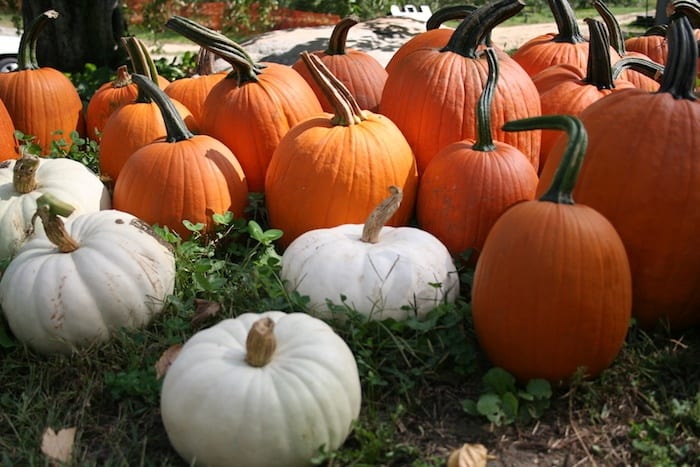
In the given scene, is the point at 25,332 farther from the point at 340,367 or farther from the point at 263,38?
the point at 263,38

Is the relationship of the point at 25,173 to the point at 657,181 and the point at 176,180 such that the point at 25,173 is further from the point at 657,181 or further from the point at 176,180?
the point at 657,181

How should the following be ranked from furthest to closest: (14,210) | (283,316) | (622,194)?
(14,210)
(622,194)
(283,316)

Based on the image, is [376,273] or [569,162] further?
[376,273]

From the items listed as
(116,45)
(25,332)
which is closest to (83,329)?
(25,332)

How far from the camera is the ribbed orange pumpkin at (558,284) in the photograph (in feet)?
7.76

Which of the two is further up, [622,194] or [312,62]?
[312,62]

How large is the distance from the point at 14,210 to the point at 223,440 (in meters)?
1.73

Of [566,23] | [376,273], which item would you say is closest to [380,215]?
[376,273]

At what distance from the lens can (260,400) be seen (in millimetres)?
2109

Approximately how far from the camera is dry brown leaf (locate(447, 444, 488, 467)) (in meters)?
2.20

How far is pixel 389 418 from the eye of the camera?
2.47 metres

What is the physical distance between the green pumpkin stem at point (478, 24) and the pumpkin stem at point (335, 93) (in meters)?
0.63

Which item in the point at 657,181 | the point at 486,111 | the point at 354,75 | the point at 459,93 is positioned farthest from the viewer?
the point at 354,75

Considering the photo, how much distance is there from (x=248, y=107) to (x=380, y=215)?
1209 mm
